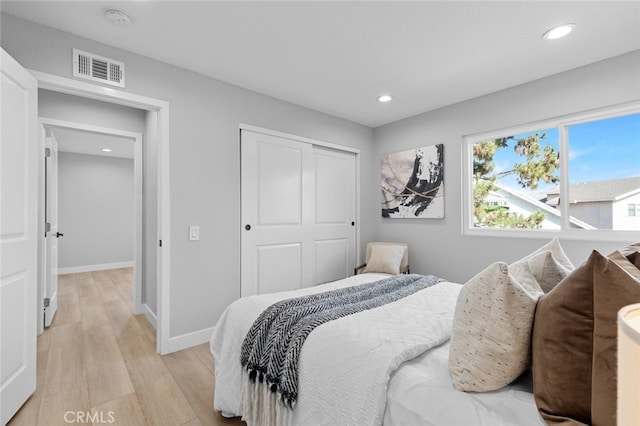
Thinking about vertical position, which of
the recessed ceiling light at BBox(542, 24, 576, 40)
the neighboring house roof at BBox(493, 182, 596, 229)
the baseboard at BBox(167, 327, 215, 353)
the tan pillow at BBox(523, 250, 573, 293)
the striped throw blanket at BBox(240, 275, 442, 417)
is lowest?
the baseboard at BBox(167, 327, 215, 353)

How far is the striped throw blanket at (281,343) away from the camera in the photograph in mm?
1345

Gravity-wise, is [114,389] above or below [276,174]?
below

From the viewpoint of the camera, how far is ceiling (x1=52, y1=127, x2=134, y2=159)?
4829mm

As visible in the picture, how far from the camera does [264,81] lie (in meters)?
2.92

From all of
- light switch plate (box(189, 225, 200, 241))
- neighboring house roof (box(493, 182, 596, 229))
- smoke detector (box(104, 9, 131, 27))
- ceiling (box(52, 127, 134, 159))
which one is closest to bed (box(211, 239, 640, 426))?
light switch plate (box(189, 225, 200, 241))

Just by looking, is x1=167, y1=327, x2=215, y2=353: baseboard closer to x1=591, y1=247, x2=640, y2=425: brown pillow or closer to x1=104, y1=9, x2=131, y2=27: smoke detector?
x1=104, y1=9, x2=131, y2=27: smoke detector

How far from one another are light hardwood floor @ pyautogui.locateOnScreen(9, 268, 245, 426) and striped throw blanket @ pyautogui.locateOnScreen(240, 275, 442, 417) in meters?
0.50

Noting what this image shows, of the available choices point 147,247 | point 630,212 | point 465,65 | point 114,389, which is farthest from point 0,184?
point 630,212

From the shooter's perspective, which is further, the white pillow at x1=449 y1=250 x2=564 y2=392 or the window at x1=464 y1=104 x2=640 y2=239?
the window at x1=464 y1=104 x2=640 y2=239

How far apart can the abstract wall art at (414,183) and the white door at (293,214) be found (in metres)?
0.49

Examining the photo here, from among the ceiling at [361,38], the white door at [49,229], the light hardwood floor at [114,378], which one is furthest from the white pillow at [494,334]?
the white door at [49,229]

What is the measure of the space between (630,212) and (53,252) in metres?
5.73

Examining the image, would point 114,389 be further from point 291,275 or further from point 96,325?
point 291,275

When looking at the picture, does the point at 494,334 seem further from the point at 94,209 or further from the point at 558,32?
the point at 94,209
